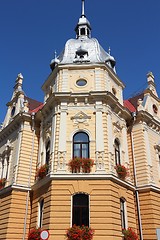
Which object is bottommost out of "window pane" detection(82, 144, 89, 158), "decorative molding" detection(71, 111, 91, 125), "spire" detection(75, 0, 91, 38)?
"window pane" detection(82, 144, 89, 158)

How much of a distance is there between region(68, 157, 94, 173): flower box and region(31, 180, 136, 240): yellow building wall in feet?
2.36

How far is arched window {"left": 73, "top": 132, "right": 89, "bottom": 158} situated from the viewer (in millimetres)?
19002

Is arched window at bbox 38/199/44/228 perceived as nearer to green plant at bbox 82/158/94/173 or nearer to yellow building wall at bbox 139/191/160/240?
green plant at bbox 82/158/94/173

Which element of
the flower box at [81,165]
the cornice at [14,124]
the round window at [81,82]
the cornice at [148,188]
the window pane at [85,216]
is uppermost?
the round window at [81,82]

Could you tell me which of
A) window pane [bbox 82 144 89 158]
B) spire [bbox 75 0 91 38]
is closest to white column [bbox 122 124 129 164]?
window pane [bbox 82 144 89 158]

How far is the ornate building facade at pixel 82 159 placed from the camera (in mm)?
17047

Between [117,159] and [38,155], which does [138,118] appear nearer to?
[117,159]

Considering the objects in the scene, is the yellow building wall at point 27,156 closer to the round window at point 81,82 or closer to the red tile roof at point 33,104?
the red tile roof at point 33,104

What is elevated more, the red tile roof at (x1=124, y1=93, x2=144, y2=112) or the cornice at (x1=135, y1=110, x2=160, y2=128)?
the red tile roof at (x1=124, y1=93, x2=144, y2=112)

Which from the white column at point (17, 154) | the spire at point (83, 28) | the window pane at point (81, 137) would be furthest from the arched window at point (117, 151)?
the spire at point (83, 28)

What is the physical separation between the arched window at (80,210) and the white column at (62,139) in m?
2.14

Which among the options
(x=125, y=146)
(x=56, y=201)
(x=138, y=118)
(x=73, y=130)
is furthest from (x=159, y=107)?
(x=56, y=201)

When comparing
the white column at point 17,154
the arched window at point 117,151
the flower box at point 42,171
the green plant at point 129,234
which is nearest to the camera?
the green plant at point 129,234

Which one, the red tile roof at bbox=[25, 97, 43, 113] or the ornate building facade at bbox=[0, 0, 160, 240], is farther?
the red tile roof at bbox=[25, 97, 43, 113]
